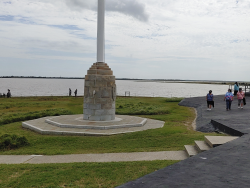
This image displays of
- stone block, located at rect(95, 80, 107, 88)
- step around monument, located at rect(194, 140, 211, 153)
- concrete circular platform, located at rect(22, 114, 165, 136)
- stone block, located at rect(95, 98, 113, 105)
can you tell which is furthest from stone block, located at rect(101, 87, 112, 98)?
step around monument, located at rect(194, 140, 211, 153)

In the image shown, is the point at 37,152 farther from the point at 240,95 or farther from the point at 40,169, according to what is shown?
the point at 240,95

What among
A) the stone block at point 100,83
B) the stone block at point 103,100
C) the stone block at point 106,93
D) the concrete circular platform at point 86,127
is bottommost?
the concrete circular platform at point 86,127

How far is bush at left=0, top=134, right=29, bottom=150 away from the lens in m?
10.0

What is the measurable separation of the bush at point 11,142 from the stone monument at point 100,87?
4.93 metres

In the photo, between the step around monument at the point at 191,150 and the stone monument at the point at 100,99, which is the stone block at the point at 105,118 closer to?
the stone monument at the point at 100,99

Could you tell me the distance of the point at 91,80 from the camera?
14.5m

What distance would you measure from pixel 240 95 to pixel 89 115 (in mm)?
10890

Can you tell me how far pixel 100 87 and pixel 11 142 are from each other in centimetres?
595

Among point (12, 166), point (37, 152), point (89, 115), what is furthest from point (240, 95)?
point (12, 166)

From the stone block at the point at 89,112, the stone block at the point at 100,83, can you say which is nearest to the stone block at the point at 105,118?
the stone block at the point at 89,112

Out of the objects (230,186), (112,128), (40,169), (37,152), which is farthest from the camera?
(112,128)

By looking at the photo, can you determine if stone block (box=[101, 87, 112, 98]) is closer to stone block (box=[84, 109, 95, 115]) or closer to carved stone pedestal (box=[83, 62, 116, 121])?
carved stone pedestal (box=[83, 62, 116, 121])

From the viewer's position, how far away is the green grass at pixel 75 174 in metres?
5.71

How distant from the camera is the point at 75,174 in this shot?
622 centimetres
